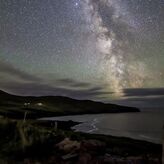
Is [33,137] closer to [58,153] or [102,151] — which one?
[58,153]

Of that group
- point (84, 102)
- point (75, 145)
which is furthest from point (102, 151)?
point (84, 102)

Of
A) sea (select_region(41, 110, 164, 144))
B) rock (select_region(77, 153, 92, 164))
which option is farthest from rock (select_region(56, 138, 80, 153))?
sea (select_region(41, 110, 164, 144))

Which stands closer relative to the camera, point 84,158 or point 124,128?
point 84,158

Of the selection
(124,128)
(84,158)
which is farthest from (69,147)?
(124,128)

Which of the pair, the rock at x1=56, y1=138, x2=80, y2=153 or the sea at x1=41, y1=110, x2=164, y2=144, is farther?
the sea at x1=41, y1=110, x2=164, y2=144

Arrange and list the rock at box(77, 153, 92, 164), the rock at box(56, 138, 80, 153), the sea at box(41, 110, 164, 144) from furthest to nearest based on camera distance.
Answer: the sea at box(41, 110, 164, 144)
the rock at box(56, 138, 80, 153)
the rock at box(77, 153, 92, 164)

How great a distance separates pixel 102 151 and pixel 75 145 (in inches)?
80.9

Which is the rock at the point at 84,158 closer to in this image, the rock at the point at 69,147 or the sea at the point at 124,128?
the rock at the point at 69,147

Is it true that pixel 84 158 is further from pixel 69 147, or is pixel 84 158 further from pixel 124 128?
pixel 124 128

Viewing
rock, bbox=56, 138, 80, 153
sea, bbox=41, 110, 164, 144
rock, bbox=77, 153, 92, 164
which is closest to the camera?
rock, bbox=77, 153, 92, 164

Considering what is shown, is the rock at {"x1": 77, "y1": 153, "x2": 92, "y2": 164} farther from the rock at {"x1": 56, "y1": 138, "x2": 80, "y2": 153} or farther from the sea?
the sea

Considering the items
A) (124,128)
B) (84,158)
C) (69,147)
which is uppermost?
(124,128)

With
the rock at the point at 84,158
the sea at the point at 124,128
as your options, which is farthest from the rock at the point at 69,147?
the sea at the point at 124,128

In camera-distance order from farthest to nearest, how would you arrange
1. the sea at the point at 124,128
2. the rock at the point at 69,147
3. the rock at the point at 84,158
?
1. the sea at the point at 124,128
2. the rock at the point at 69,147
3. the rock at the point at 84,158
